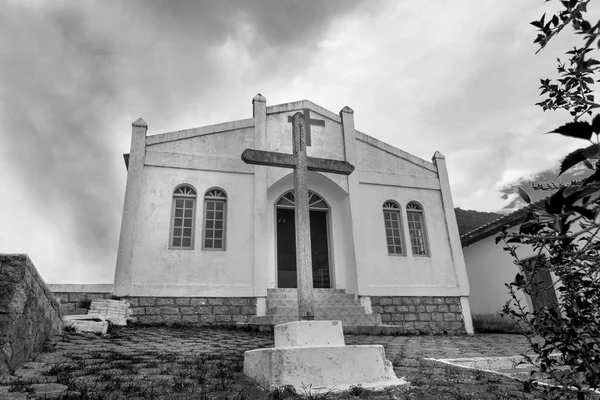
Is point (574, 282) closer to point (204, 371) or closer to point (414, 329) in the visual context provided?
point (204, 371)

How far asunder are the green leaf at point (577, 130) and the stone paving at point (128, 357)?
121 inches

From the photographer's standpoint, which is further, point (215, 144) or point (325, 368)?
point (215, 144)

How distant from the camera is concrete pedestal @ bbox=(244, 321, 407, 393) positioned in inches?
126

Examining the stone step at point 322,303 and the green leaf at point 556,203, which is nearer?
the green leaf at point 556,203

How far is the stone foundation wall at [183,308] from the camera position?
28.2ft

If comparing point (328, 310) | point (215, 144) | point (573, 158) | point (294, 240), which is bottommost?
point (573, 158)

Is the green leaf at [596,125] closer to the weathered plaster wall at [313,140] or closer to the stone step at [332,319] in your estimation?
the stone step at [332,319]

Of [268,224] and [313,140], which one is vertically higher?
Answer: [313,140]

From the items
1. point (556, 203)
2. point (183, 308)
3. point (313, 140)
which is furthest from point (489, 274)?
Result: point (556, 203)

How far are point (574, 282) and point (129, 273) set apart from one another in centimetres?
880

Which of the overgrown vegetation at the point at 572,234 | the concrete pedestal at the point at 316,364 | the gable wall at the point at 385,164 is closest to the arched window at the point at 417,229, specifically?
the gable wall at the point at 385,164

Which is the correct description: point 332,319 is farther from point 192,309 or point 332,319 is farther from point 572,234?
point 572,234

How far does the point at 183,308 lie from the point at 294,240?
564 centimetres

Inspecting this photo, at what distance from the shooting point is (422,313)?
10586 mm
